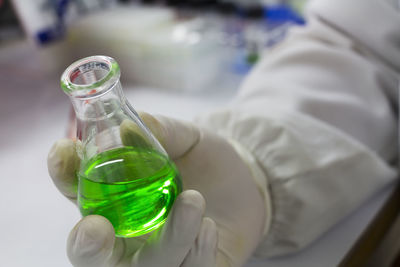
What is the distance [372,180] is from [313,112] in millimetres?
135

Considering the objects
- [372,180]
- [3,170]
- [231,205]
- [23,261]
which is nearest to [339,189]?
[372,180]

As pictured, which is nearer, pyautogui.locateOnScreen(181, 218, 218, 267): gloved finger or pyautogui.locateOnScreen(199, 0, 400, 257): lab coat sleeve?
pyautogui.locateOnScreen(181, 218, 218, 267): gloved finger

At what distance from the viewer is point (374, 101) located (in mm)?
641

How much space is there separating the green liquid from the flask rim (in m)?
0.06

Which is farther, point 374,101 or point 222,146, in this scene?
point 374,101

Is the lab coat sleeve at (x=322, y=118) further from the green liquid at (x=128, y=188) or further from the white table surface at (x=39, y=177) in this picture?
the green liquid at (x=128, y=188)

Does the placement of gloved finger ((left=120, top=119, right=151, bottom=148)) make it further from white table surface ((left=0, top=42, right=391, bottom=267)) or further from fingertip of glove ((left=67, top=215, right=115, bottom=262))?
white table surface ((left=0, top=42, right=391, bottom=267))

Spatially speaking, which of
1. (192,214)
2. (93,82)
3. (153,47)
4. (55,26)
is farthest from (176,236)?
(55,26)

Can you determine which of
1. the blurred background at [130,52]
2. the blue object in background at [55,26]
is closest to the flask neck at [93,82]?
the blurred background at [130,52]

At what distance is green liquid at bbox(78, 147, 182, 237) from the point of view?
28 cm

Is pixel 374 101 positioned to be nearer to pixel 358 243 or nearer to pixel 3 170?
pixel 358 243

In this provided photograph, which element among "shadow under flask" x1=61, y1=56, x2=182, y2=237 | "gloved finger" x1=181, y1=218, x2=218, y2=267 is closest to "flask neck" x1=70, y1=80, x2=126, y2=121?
"shadow under flask" x1=61, y1=56, x2=182, y2=237

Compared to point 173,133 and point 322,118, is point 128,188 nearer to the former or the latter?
point 173,133

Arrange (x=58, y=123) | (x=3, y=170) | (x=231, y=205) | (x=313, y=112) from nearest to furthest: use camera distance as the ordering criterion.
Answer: (x=231, y=205) < (x=313, y=112) < (x=3, y=170) < (x=58, y=123)
